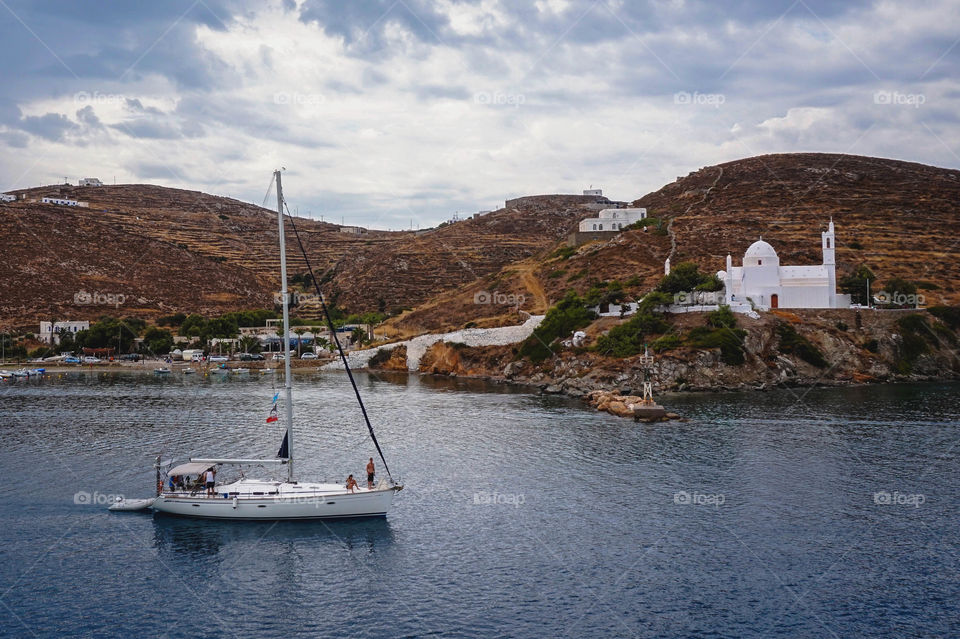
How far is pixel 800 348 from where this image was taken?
3150 inches

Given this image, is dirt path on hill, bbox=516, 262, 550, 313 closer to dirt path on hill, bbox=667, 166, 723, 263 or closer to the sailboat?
dirt path on hill, bbox=667, 166, 723, 263

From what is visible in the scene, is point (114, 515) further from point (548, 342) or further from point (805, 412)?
point (548, 342)

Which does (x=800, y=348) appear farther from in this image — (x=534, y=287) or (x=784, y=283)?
(x=534, y=287)

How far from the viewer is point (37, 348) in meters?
126

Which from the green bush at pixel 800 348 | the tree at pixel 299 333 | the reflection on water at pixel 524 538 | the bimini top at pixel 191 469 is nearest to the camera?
the reflection on water at pixel 524 538

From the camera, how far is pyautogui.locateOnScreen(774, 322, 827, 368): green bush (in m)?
79.8

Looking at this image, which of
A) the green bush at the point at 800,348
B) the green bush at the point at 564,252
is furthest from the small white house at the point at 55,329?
the green bush at the point at 800,348

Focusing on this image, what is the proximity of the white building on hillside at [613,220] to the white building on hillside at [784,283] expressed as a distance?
51.1 meters

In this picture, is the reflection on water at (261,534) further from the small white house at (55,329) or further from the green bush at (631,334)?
the small white house at (55,329)

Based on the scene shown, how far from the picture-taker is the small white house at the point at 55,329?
417ft

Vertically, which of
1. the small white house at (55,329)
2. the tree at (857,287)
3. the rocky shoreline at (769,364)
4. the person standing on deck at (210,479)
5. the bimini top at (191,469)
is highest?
the tree at (857,287)

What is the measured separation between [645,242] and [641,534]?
313 ft

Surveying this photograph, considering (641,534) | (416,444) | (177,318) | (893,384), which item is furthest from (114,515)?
(177,318)

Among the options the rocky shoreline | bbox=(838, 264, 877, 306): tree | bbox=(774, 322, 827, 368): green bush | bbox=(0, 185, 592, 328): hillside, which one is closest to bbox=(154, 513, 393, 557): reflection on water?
the rocky shoreline
